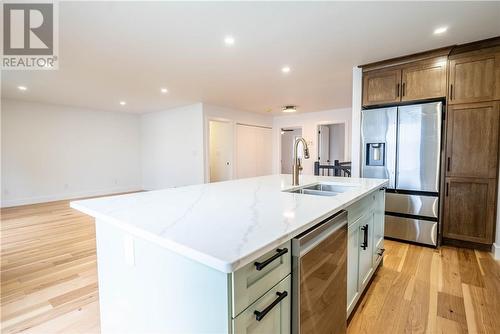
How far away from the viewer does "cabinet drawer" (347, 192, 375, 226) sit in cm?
150

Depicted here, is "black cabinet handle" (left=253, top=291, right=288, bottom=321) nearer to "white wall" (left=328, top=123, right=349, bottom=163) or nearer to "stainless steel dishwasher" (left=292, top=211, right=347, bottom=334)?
"stainless steel dishwasher" (left=292, top=211, right=347, bottom=334)

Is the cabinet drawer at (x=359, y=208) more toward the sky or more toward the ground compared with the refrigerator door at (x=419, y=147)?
more toward the ground

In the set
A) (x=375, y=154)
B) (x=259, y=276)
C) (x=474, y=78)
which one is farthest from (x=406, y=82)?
(x=259, y=276)

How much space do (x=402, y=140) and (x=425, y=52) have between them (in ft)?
3.49

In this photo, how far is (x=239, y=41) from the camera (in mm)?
2586

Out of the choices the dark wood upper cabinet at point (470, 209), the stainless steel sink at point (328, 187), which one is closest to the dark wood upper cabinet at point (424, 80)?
the dark wood upper cabinet at point (470, 209)

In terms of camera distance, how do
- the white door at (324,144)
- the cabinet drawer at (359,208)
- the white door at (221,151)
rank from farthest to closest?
the white door at (324,144)
the white door at (221,151)
the cabinet drawer at (359,208)

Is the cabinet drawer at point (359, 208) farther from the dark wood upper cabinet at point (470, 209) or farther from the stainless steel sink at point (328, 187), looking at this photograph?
the dark wood upper cabinet at point (470, 209)

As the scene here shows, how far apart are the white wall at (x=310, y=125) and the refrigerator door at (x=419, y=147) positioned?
11.5 ft

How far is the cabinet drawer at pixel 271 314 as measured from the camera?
2.44ft

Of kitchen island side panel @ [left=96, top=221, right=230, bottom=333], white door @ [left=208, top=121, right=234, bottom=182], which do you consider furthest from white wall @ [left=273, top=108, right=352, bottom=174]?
kitchen island side panel @ [left=96, top=221, right=230, bottom=333]

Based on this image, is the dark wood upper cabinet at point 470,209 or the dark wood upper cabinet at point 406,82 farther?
the dark wood upper cabinet at point 406,82

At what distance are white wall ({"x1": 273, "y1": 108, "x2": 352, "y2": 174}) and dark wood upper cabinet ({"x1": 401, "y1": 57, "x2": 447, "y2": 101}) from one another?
3.50 meters

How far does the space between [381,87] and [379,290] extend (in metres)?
2.47
